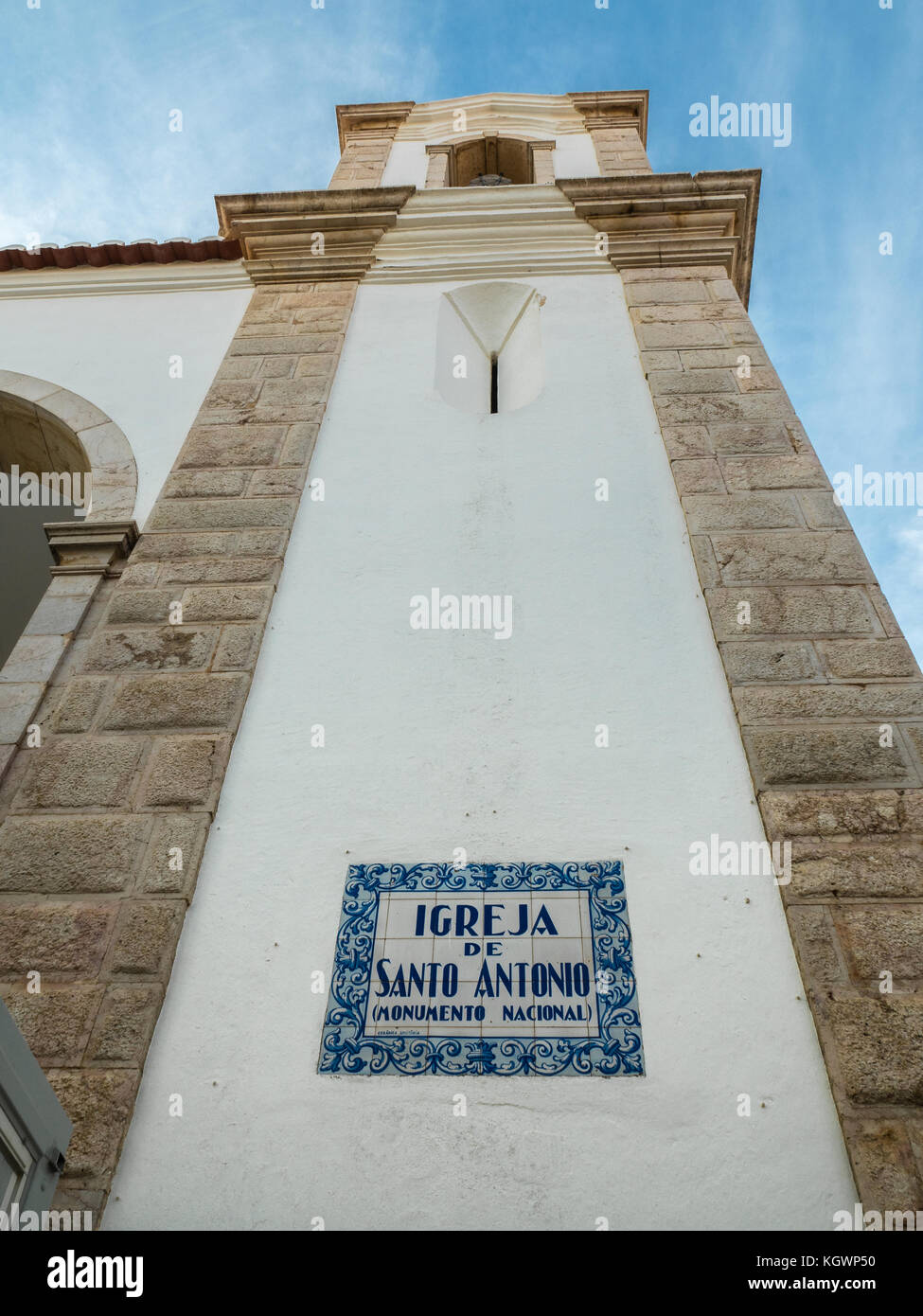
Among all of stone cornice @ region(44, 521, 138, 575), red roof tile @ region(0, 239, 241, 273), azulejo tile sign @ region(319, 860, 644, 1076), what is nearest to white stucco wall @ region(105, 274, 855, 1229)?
azulejo tile sign @ region(319, 860, 644, 1076)

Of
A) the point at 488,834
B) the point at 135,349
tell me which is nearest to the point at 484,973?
the point at 488,834

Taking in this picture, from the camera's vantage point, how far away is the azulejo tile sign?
8.79 ft

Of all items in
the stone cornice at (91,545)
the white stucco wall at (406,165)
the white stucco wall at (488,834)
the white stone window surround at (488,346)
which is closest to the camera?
the white stucco wall at (488,834)

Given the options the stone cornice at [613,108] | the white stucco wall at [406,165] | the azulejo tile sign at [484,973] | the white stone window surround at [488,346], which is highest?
the stone cornice at [613,108]

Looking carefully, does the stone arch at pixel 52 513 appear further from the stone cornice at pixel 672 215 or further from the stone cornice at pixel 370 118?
the stone cornice at pixel 370 118

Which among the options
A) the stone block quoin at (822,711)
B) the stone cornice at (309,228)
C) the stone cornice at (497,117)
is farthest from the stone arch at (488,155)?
Answer: the stone block quoin at (822,711)

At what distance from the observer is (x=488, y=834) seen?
319 centimetres

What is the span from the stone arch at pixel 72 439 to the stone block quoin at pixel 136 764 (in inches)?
10.8

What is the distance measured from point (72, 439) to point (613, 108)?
6.33 metres

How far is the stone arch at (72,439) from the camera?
4.66 metres

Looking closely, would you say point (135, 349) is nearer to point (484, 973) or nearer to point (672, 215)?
point (672, 215)

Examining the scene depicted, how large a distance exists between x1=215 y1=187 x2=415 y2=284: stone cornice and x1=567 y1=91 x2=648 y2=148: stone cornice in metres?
3.14

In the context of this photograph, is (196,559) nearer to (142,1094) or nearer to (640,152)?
(142,1094)
